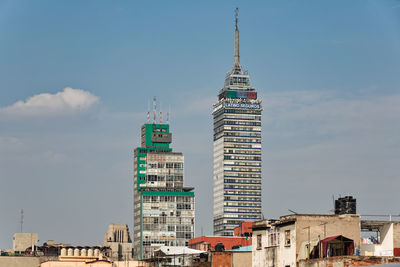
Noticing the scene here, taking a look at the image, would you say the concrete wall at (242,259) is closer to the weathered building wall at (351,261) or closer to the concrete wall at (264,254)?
the concrete wall at (264,254)

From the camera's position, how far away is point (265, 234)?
100812 mm

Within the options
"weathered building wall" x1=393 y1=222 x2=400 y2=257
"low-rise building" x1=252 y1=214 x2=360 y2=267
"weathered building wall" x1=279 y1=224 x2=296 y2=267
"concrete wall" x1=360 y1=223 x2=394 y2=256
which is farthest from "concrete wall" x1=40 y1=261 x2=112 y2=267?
"weathered building wall" x1=393 y1=222 x2=400 y2=257

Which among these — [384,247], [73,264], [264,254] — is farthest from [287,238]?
[73,264]

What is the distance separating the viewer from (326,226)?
91500mm

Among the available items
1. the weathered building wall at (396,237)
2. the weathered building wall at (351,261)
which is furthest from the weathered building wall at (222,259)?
the weathered building wall at (351,261)

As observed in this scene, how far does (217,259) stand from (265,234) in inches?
520

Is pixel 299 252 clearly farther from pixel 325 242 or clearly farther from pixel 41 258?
pixel 41 258

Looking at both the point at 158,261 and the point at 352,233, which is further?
the point at 158,261

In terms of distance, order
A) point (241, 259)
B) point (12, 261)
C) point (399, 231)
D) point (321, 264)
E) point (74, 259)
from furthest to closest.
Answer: point (12, 261) < point (74, 259) < point (241, 259) < point (399, 231) < point (321, 264)

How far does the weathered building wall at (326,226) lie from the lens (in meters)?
91.4

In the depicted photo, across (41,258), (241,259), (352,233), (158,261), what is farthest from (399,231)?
(41,258)

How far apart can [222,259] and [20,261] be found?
55935 millimetres

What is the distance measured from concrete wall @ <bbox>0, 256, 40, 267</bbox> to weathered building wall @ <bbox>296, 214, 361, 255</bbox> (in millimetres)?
74214

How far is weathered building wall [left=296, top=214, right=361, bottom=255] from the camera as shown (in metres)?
91.4
